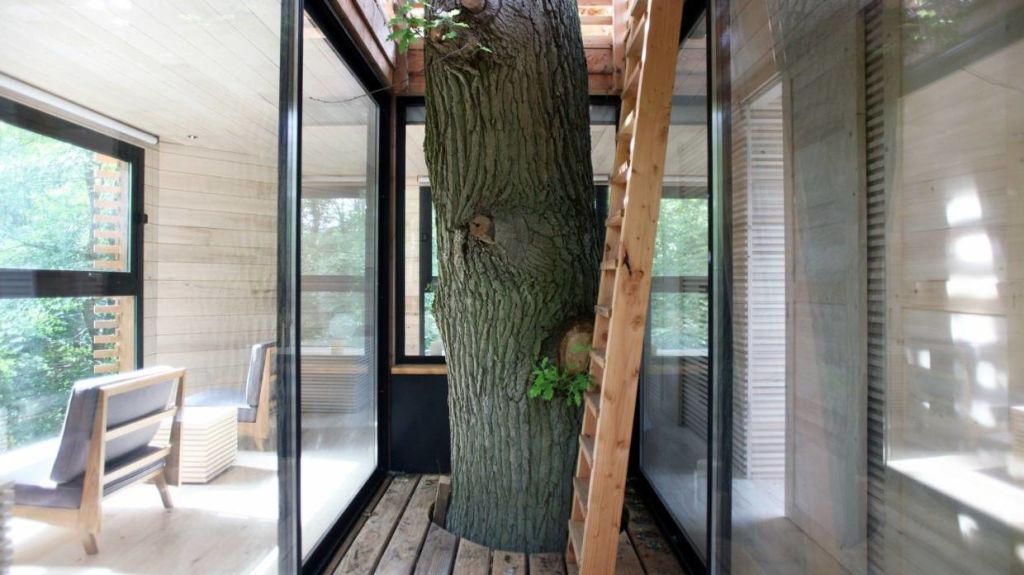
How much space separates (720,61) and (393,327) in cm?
199

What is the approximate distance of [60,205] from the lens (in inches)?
28.2

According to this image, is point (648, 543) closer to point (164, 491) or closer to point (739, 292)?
point (739, 292)

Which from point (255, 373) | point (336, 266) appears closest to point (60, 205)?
point (255, 373)

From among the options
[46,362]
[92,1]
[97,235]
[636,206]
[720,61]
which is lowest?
[46,362]

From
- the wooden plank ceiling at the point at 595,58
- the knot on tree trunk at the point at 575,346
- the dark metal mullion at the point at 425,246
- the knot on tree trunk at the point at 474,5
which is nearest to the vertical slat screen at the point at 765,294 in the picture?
the knot on tree trunk at the point at 575,346

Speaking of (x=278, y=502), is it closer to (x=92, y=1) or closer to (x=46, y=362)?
(x=46, y=362)

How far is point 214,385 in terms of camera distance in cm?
112

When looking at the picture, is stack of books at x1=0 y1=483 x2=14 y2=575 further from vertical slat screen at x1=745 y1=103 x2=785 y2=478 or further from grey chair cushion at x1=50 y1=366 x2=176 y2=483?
vertical slat screen at x1=745 y1=103 x2=785 y2=478

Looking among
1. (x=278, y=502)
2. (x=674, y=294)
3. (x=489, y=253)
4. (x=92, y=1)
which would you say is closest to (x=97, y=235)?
(x=92, y=1)

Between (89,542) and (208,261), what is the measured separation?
1.83 feet

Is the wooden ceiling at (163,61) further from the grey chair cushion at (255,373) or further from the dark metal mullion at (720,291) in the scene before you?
the dark metal mullion at (720,291)

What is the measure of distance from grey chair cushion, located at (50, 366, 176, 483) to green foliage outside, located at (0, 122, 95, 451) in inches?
1.1

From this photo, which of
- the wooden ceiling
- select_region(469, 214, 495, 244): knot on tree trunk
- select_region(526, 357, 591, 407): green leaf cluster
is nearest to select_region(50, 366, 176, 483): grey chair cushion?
the wooden ceiling

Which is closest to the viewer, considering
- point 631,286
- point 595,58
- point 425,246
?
point 631,286
